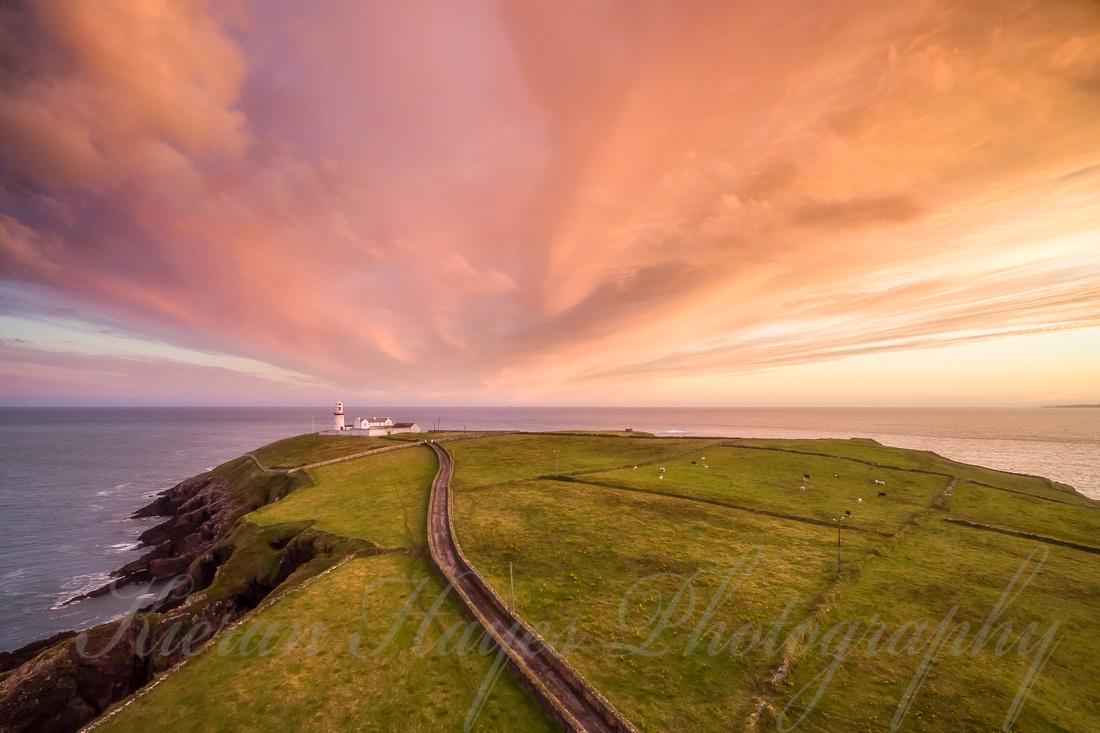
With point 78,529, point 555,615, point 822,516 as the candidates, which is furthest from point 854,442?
point 78,529

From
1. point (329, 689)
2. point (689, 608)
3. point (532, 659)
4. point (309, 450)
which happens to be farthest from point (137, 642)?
point (309, 450)

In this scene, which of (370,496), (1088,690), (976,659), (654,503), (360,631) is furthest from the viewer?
(370,496)

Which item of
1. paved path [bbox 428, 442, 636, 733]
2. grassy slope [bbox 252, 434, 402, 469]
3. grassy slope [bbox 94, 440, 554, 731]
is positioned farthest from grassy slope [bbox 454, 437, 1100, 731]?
grassy slope [bbox 252, 434, 402, 469]

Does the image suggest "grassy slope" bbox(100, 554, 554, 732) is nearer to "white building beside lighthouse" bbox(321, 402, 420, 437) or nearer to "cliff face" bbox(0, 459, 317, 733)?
"cliff face" bbox(0, 459, 317, 733)

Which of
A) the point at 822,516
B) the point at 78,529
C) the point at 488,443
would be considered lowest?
the point at 78,529

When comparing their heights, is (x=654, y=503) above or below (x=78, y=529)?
above

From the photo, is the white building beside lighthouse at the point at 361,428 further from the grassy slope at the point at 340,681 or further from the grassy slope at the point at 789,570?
the grassy slope at the point at 340,681

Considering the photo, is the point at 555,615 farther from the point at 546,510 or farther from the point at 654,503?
the point at 654,503
